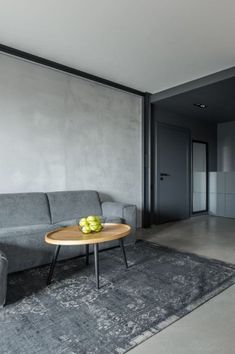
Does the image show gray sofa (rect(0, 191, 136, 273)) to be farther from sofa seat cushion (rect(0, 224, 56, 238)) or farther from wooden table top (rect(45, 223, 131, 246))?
wooden table top (rect(45, 223, 131, 246))

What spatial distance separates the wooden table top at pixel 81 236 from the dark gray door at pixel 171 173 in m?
2.74

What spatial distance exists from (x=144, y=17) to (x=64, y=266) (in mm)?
2843

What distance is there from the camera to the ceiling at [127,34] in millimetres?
2346

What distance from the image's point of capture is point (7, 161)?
10.4 feet

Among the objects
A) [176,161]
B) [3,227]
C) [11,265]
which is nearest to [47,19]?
[3,227]

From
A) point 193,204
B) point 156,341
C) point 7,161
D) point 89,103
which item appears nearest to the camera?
point 156,341

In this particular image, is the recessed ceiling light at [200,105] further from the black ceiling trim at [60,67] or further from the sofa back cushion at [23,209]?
the sofa back cushion at [23,209]

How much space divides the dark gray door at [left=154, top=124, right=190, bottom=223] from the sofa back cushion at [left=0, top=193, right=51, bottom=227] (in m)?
2.64

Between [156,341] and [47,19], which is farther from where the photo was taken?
[47,19]

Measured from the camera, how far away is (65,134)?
12.2 feet

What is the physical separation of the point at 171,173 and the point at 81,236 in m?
3.63

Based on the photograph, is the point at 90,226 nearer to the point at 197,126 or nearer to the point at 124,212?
the point at 124,212

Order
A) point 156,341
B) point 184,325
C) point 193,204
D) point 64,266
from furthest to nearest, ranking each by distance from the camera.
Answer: point 193,204
point 64,266
point 184,325
point 156,341

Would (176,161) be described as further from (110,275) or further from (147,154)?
(110,275)
